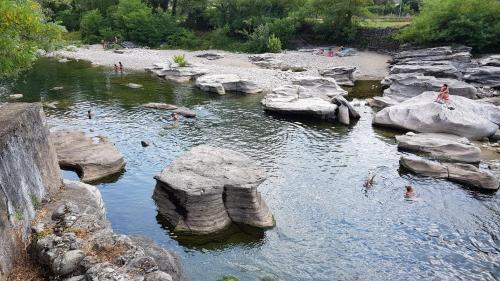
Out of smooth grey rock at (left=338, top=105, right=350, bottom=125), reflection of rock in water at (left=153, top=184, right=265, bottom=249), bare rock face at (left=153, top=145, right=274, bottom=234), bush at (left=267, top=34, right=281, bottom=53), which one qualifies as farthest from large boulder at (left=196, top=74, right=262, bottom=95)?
reflection of rock in water at (left=153, top=184, right=265, bottom=249)

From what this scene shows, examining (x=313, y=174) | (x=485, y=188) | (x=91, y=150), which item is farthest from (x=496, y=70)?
(x=91, y=150)

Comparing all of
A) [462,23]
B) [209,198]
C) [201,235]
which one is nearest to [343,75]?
[462,23]

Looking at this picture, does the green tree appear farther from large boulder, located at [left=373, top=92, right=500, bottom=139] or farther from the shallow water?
large boulder, located at [left=373, top=92, right=500, bottom=139]

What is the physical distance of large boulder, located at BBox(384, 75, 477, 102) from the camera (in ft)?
153

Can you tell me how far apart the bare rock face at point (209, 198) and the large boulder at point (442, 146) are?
1540 cm

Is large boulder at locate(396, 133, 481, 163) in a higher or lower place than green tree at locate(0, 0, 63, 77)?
lower

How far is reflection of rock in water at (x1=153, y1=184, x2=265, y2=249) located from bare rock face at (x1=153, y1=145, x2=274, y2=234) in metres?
0.06

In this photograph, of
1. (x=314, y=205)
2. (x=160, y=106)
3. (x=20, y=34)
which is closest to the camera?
(x=20, y=34)

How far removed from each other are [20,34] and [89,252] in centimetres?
1345

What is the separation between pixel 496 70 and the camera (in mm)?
51750

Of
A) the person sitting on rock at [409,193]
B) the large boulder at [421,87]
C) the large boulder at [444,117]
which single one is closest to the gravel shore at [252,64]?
the large boulder at [421,87]

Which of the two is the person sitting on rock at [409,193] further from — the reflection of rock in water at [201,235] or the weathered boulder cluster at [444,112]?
the reflection of rock in water at [201,235]

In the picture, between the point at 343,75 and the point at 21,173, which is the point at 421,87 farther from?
the point at 21,173

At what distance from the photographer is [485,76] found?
170 ft
